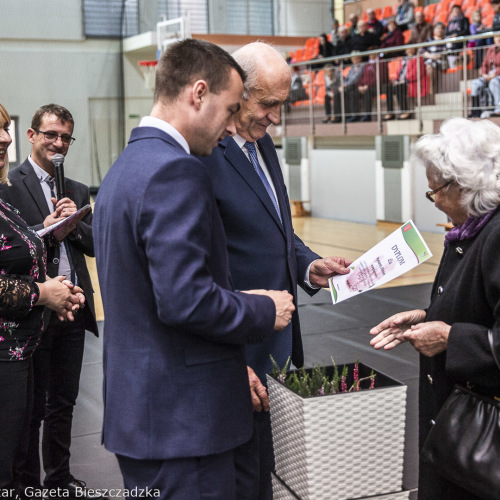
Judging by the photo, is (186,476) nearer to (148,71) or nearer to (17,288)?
(17,288)

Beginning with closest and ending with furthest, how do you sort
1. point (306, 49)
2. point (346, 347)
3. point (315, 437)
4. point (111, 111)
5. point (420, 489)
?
1. point (315, 437)
2. point (420, 489)
3. point (346, 347)
4. point (111, 111)
5. point (306, 49)

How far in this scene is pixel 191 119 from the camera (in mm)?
1733

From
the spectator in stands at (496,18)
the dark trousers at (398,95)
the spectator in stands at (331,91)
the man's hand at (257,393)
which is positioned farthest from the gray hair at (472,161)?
the spectator in stands at (331,91)

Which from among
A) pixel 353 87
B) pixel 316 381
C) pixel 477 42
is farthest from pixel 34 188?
pixel 353 87

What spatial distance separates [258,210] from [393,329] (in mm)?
549

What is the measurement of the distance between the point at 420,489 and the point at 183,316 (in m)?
1.12

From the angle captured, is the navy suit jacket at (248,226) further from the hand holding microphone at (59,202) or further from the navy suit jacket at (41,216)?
the navy suit jacket at (41,216)

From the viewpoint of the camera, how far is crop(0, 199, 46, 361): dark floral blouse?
244cm

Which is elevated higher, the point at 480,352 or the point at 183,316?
the point at 183,316

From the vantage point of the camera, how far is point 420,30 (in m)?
13.0

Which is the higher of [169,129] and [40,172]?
[169,129]

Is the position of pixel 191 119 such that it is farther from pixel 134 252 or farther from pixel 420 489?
pixel 420 489

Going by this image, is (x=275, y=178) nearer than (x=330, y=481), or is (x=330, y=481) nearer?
(x=330, y=481)

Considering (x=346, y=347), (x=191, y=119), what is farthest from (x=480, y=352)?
(x=346, y=347)
